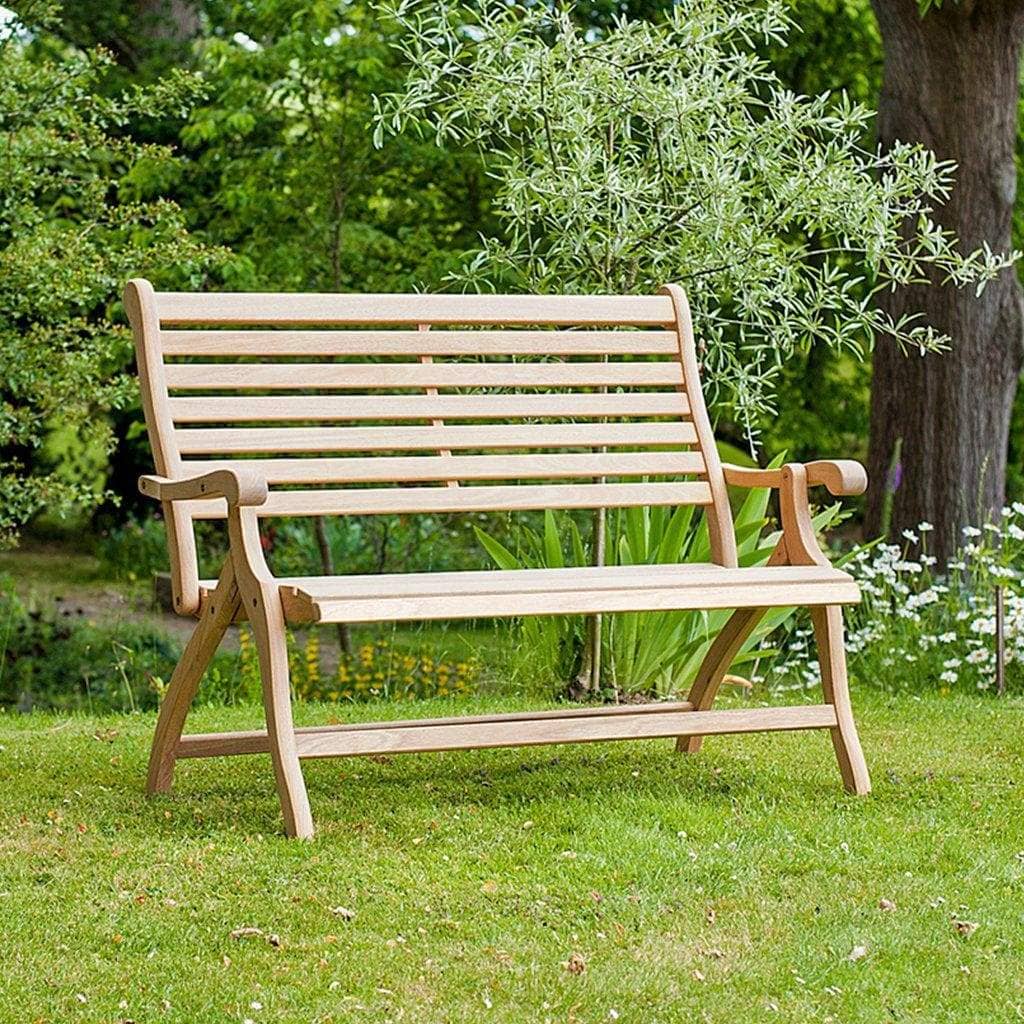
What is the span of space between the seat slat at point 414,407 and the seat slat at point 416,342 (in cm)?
12

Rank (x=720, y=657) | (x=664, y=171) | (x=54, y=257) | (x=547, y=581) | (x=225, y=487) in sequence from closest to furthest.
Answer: (x=225, y=487) < (x=547, y=581) < (x=720, y=657) < (x=664, y=171) < (x=54, y=257)

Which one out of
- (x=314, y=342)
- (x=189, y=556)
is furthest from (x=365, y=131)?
(x=189, y=556)

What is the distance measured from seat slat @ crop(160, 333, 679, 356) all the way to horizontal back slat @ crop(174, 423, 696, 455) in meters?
0.20

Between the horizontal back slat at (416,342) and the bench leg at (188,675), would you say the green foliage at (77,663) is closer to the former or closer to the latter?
the bench leg at (188,675)

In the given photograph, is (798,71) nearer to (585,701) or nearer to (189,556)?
(585,701)

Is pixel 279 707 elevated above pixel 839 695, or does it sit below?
above

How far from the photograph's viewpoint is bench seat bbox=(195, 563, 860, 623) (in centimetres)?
345

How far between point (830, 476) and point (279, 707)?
142cm

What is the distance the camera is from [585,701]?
559 cm

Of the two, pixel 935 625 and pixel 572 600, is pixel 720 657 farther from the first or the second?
pixel 935 625

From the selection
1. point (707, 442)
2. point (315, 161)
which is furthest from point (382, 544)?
point (707, 442)

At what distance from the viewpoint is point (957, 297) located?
7.09m

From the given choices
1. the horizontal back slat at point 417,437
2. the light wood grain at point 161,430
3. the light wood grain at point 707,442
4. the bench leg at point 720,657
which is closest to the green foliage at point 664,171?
the light wood grain at point 707,442

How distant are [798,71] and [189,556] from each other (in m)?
8.16
